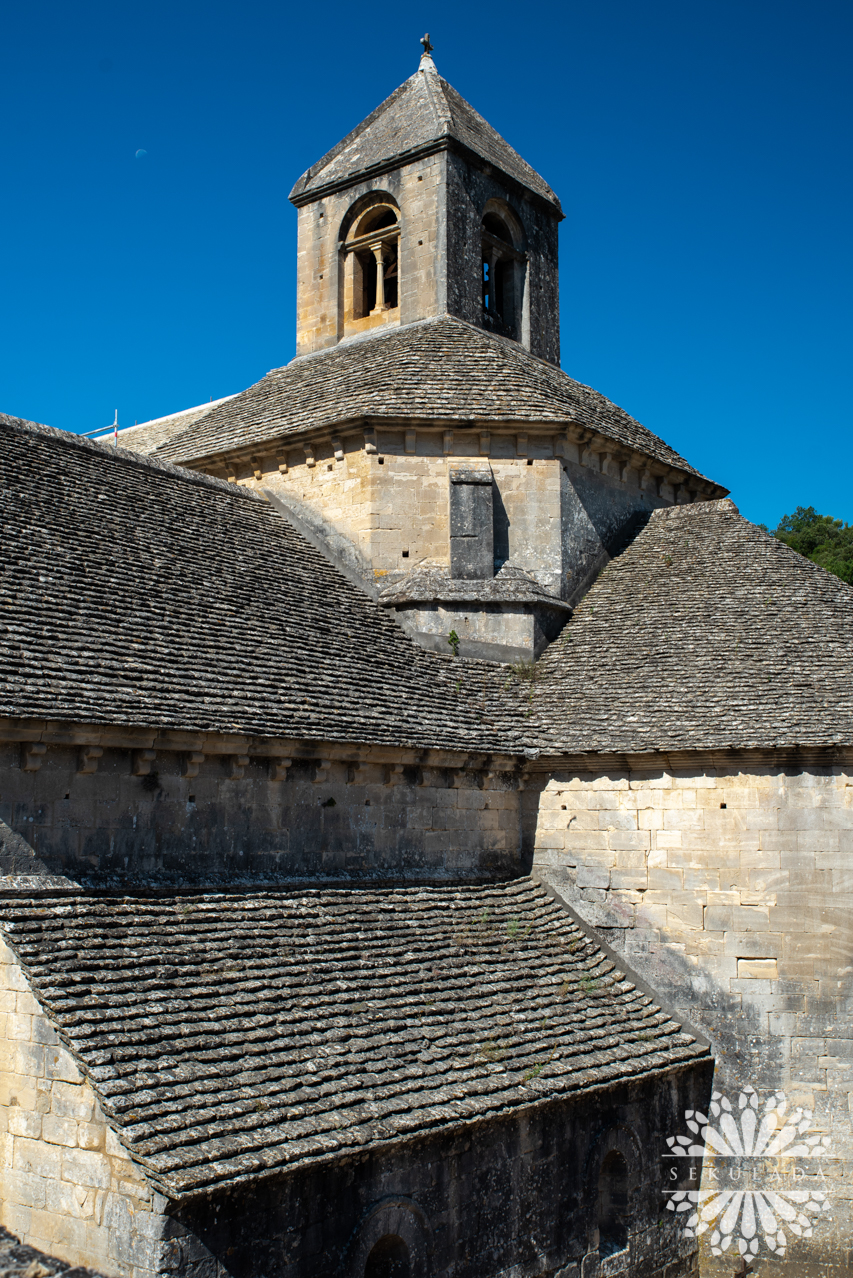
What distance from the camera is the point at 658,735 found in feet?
36.9

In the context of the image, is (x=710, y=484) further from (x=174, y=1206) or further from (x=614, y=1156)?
(x=174, y=1206)

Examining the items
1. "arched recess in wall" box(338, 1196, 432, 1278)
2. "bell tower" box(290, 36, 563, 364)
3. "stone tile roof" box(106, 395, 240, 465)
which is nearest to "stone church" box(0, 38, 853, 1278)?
"arched recess in wall" box(338, 1196, 432, 1278)

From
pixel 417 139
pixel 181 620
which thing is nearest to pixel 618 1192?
pixel 181 620

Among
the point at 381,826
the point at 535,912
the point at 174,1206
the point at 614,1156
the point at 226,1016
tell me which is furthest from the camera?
the point at 535,912

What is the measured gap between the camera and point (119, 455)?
42.7 ft

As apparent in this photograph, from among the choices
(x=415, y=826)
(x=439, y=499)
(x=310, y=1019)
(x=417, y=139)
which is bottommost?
(x=310, y=1019)

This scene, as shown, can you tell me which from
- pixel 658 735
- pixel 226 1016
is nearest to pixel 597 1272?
pixel 226 1016

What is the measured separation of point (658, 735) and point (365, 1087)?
5.08m

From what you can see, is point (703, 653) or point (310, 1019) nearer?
point (310, 1019)

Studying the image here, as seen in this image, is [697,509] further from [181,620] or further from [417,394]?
[181,620]

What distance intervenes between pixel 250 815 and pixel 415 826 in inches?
83.5

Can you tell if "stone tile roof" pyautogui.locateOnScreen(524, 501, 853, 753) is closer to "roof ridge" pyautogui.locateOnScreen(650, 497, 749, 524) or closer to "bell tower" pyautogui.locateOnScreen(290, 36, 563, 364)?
"roof ridge" pyautogui.locateOnScreen(650, 497, 749, 524)

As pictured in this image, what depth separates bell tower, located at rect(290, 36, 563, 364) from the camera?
16750mm

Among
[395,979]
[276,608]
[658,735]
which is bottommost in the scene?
[395,979]
